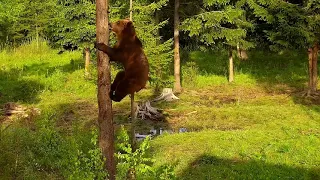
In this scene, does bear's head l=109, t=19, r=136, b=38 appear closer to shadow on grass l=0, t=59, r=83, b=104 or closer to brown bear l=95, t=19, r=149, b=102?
brown bear l=95, t=19, r=149, b=102

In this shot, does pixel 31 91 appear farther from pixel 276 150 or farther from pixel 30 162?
pixel 276 150

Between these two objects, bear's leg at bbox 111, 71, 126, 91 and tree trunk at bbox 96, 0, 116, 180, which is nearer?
bear's leg at bbox 111, 71, 126, 91

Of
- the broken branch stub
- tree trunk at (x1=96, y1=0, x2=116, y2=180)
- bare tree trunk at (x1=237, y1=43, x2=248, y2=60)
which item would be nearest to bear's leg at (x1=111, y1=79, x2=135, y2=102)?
tree trunk at (x1=96, y1=0, x2=116, y2=180)

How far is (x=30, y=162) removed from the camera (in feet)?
29.4

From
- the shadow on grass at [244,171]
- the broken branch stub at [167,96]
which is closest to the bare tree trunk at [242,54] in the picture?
the broken branch stub at [167,96]

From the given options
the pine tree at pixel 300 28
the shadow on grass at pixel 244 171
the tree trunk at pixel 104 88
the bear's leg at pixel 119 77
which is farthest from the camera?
the pine tree at pixel 300 28

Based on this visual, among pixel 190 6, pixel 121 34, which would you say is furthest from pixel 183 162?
pixel 190 6

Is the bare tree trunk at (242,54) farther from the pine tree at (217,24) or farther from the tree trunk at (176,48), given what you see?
the tree trunk at (176,48)

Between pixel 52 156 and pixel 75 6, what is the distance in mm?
12355

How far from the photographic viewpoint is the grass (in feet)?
29.6

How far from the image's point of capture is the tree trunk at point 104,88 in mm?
5457

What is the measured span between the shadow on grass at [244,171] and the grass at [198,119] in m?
0.02

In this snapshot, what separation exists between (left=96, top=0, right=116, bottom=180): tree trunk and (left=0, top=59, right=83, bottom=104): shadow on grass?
12.2 metres

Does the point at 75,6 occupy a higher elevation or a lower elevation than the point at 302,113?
higher
